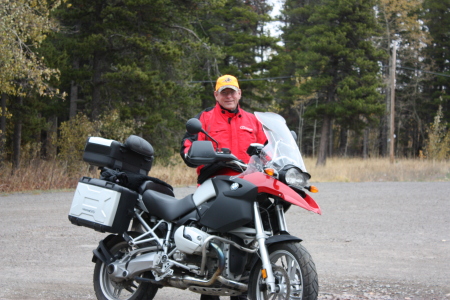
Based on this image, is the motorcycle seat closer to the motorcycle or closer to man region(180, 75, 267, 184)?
the motorcycle

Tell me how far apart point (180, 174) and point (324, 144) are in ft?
64.7

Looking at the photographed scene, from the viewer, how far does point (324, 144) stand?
39125mm

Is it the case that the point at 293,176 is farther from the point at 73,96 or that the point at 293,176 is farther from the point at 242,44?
the point at 242,44

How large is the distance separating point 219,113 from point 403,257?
4.03m

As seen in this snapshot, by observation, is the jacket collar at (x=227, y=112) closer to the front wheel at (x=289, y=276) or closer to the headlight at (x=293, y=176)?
the headlight at (x=293, y=176)

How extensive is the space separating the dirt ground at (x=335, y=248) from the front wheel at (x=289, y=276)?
1569mm

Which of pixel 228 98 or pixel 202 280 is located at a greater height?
pixel 228 98

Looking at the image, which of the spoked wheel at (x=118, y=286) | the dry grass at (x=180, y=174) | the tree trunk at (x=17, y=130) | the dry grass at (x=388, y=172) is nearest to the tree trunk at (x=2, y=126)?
the dry grass at (x=180, y=174)

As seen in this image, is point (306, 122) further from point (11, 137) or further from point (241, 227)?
point (241, 227)

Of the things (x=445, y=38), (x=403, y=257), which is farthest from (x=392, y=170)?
(x=445, y=38)

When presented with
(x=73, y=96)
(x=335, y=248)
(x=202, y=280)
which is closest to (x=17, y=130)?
(x=73, y=96)

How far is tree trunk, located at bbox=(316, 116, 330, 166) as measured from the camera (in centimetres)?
3822

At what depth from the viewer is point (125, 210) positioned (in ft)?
17.4

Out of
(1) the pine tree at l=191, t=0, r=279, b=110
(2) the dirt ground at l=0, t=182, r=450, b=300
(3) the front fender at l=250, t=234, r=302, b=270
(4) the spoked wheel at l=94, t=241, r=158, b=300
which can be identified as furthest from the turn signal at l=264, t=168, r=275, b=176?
(1) the pine tree at l=191, t=0, r=279, b=110
